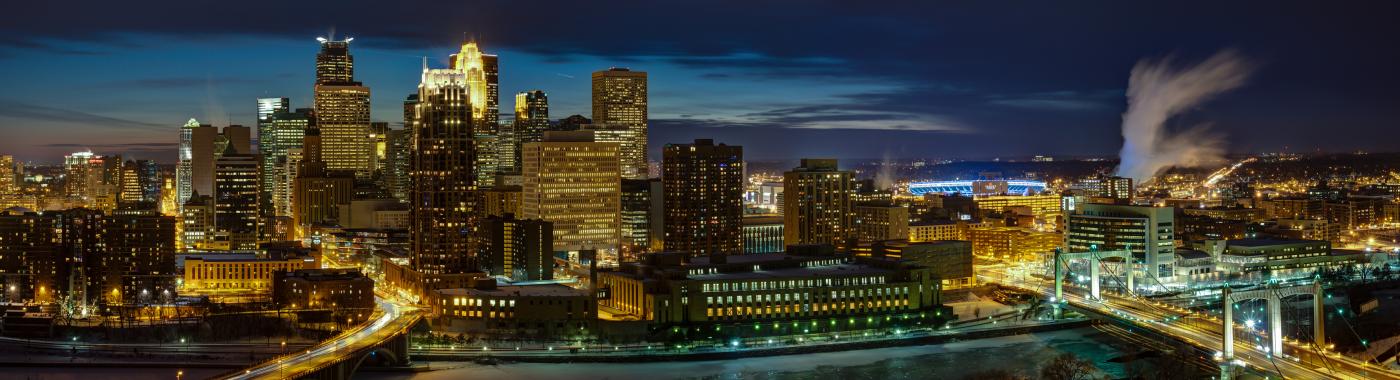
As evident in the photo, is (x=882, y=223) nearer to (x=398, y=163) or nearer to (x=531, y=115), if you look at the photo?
(x=531, y=115)

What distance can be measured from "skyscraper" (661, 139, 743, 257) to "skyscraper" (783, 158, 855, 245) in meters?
2.51

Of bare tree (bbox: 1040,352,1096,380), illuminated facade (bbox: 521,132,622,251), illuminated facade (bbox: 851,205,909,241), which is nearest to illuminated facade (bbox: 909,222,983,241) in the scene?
illuminated facade (bbox: 851,205,909,241)

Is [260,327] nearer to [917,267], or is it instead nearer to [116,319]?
[116,319]

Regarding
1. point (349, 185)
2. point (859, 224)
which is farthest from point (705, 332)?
point (349, 185)

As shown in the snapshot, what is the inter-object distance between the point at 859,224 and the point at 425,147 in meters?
24.5

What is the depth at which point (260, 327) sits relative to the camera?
1715 inches

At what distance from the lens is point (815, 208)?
65375mm

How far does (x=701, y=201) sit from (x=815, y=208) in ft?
18.4

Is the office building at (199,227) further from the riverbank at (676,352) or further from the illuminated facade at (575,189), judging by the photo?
the riverbank at (676,352)

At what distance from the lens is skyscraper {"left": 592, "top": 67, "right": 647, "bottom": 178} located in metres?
96.7

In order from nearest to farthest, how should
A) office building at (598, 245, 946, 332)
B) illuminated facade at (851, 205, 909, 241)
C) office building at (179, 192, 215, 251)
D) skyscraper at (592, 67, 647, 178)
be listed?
office building at (598, 245, 946, 332)
illuminated facade at (851, 205, 909, 241)
office building at (179, 192, 215, 251)
skyscraper at (592, 67, 647, 178)

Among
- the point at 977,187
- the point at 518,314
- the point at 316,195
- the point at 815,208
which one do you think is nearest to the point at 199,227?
the point at 316,195

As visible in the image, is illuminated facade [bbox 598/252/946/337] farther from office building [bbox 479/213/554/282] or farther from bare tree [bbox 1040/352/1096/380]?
bare tree [bbox 1040/352/1096/380]

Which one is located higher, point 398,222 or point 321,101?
point 321,101
